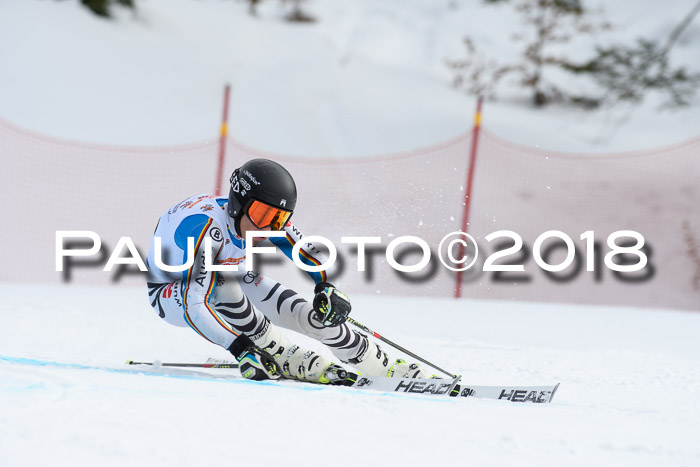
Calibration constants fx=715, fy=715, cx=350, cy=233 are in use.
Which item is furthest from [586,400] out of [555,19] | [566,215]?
[555,19]

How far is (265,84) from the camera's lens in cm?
1964

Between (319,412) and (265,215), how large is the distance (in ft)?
3.89

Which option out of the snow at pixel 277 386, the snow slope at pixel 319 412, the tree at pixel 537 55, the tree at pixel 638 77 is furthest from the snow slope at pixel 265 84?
the snow slope at pixel 319 412

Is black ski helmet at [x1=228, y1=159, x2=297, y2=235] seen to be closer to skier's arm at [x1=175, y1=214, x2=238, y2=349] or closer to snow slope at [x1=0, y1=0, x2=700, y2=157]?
skier's arm at [x1=175, y1=214, x2=238, y2=349]

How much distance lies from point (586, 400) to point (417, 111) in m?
16.3

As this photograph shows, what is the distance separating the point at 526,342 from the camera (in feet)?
18.7

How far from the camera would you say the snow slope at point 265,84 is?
54.0 feet

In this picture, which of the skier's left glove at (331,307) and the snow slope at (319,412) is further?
the skier's left glove at (331,307)

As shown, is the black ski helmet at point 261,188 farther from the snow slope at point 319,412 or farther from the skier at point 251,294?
the snow slope at point 319,412

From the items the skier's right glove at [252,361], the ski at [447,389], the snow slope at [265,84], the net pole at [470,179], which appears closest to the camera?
the skier's right glove at [252,361]

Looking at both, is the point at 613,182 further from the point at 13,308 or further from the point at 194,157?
the point at 13,308

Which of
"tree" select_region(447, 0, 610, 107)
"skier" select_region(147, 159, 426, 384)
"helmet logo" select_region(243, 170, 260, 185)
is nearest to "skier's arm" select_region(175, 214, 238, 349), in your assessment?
"skier" select_region(147, 159, 426, 384)

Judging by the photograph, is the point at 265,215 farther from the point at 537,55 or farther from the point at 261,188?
the point at 537,55

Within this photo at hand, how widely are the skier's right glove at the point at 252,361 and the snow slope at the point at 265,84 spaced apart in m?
12.4
